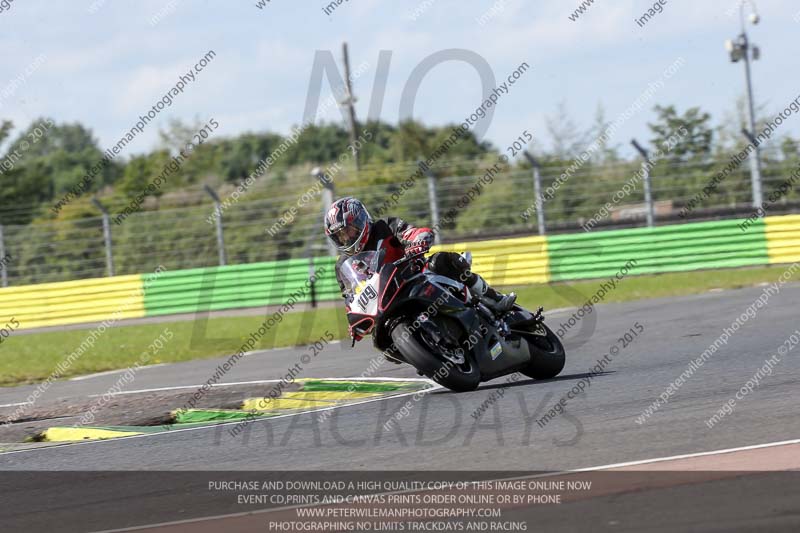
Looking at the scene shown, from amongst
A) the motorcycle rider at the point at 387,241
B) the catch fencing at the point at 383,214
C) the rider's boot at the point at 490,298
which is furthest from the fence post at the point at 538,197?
the motorcycle rider at the point at 387,241

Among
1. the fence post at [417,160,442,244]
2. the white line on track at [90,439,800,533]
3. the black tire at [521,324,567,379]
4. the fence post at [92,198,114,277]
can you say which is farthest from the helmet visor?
the fence post at [92,198,114,277]

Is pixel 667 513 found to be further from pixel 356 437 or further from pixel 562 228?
pixel 562 228

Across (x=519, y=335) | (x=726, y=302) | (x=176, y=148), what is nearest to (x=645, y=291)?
(x=726, y=302)

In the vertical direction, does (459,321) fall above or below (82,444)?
above

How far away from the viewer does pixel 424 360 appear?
8438 millimetres

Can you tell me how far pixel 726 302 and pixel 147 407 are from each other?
28.3 ft

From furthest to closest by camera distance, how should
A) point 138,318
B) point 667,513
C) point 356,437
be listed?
point 138,318 < point 356,437 < point 667,513

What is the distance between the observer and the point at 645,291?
19234 mm

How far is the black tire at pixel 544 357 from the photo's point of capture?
930 cm

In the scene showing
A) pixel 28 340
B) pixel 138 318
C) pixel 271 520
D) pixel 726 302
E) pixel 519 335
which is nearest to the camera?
pixel 271 520

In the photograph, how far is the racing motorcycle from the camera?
8.50m

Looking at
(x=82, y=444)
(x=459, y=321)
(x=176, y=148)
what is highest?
(x=176, y=148)

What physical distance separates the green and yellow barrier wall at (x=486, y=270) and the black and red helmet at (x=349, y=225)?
1264 cm

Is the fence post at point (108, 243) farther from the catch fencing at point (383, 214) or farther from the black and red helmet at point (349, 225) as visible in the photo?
the black and red helmet at point (349, 225)
